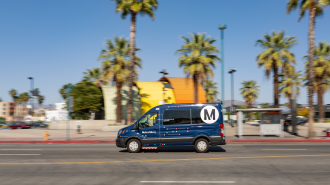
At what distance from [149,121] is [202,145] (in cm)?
274

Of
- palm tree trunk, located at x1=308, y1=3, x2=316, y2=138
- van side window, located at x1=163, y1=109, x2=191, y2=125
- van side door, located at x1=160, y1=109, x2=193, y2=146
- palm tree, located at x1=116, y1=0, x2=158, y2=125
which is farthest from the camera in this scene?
palm tree, located at x1=116, y1=0, x2=158, y2=125

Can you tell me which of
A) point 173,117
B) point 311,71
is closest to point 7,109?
point 311,71

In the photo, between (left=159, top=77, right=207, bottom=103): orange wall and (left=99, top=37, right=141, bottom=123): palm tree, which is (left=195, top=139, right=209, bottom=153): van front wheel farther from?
(left=159, top=77, right=207, bottom=103): orange wall

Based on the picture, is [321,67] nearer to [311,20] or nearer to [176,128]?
[311,20]

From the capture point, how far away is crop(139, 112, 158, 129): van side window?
13.1 m

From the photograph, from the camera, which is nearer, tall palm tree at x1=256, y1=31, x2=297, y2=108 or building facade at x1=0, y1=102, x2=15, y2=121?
tall palm tree at x1=256, y1=31, x2=297, y2=108

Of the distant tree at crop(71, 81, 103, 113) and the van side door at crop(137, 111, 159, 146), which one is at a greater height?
the distant tree at crop(71, 81, 103, 113)

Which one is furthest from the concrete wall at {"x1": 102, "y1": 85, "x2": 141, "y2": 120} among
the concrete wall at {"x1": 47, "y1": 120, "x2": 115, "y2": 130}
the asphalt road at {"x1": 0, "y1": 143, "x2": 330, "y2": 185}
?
the asphalt road at {"x1": 0, "y1": 143, "x2": 330, "y2": 185}

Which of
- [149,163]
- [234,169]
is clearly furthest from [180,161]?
[234,169]

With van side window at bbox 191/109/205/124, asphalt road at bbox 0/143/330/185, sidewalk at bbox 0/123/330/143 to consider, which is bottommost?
sidewalk at bbox 0/123/330/143

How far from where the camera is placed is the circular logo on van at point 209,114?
12.9 m

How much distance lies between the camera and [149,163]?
10156mm

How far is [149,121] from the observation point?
1308 centimetres

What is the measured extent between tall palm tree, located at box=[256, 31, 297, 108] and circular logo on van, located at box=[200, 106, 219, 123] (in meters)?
19.9
